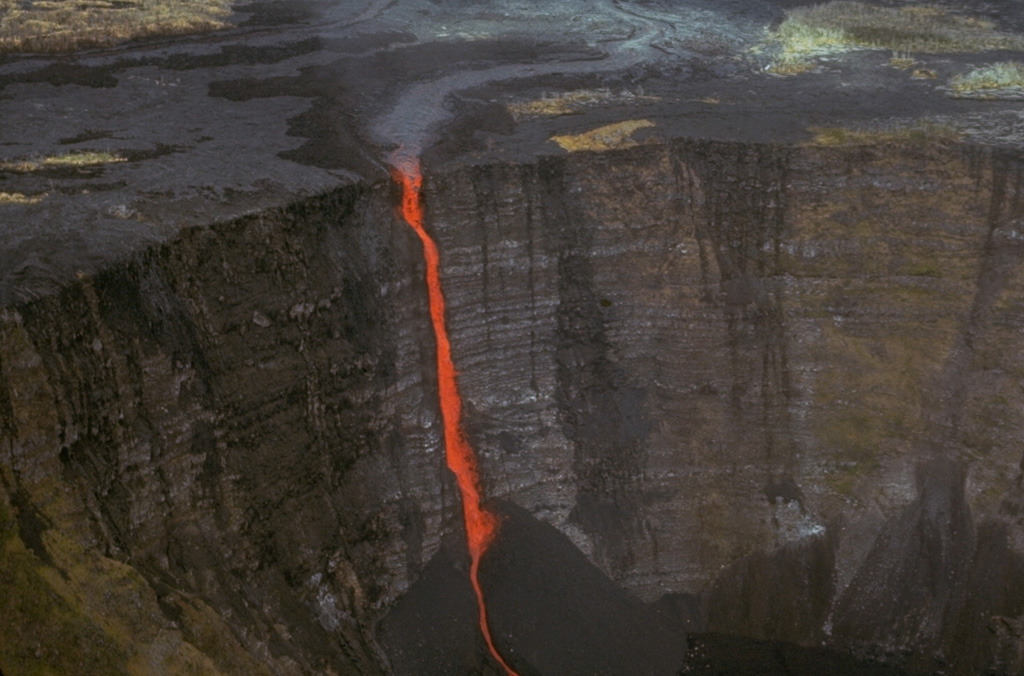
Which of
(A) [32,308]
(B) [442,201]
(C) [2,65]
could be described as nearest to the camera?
(A) [32,308]

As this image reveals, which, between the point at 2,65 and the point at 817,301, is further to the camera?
the point at 2,65

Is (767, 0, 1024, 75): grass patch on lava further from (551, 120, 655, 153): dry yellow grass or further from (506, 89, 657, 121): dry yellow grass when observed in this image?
(551, 120, 655, 153): dry yellow grass

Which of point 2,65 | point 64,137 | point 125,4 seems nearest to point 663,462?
point 64,137

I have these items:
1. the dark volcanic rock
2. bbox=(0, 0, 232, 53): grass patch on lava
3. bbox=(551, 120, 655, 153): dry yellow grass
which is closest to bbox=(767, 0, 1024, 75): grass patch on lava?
bbox=(551, 120, 655, 153): dry yellow grass

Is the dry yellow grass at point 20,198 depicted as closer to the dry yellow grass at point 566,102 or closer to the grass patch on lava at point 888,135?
the dry yellow grass at point 566,102

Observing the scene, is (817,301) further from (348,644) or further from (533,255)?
(348,644)

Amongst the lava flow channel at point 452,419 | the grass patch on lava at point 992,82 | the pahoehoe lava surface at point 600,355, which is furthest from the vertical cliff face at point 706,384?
the grass patch on lava at point 992,82

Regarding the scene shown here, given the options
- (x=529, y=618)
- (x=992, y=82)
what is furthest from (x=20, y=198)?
(x=992, y=82)
